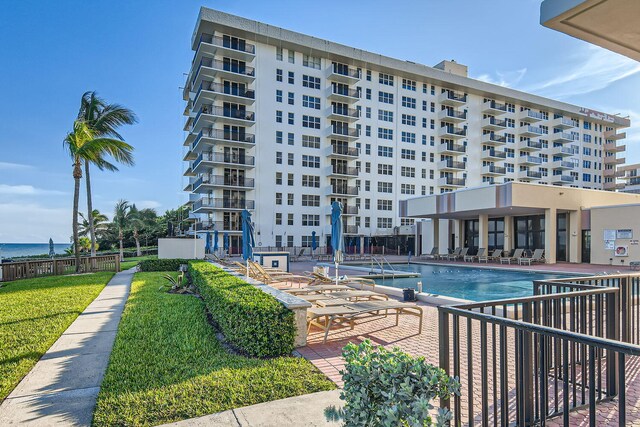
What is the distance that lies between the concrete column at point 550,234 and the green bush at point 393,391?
2719 centimetres

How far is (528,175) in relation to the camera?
56812 millimetres

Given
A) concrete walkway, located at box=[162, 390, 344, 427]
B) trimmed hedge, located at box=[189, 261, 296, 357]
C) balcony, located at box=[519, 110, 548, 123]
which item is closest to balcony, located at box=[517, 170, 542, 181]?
balcony, located at box=[519, 110, 548, 123]

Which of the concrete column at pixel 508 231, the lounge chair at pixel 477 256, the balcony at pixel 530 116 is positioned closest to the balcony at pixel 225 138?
the lounge chair at pixel 477 256

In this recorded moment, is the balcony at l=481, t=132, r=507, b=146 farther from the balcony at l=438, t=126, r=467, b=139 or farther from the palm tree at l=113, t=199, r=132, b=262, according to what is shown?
the palm tree at l=113, t=199, r=132, b=262

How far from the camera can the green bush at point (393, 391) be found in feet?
7.59

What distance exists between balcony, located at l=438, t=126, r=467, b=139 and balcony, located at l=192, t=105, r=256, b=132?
26634 mm

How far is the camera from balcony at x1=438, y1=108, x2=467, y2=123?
165ft

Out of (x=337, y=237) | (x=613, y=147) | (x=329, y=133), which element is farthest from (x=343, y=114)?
(x=613, y=147)

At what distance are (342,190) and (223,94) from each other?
→ 17.0 m

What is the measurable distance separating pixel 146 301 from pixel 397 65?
45.2 meters

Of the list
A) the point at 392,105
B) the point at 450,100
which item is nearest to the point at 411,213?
the point at 392,105

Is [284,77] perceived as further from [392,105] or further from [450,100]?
[450,100]

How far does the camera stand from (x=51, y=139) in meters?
23.7

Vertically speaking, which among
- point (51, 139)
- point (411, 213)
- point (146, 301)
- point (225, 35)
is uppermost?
point (225, 35)
